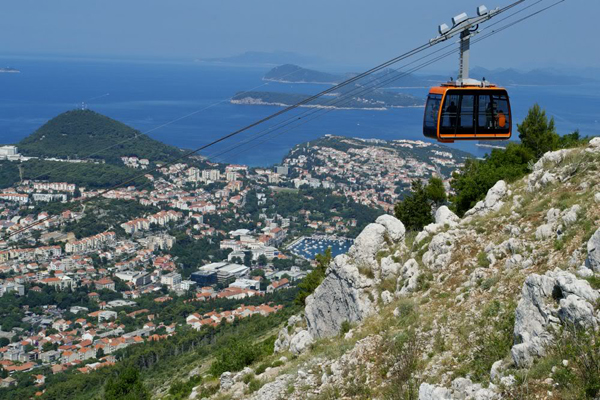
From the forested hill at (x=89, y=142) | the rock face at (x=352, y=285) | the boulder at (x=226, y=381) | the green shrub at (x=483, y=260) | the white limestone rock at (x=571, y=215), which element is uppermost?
the white limestone rock at (x=571, y=215)

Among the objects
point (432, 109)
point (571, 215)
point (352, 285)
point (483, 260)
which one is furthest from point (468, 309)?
point (432, 109)

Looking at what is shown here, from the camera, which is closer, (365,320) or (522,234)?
(522,234)

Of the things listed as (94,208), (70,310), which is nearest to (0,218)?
(94,208)

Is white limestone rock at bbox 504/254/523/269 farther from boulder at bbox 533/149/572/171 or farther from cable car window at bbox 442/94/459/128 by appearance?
boulder at bbox 533/149/572/171

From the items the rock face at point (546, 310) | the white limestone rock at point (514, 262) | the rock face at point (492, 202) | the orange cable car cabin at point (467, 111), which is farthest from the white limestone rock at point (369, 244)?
the rock face at point (546, 310)

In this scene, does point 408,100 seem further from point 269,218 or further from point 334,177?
point 269,218

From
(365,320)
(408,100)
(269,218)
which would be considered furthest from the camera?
(408,100)

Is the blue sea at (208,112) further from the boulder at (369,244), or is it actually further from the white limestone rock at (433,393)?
the white limestone rock at (433,393)
